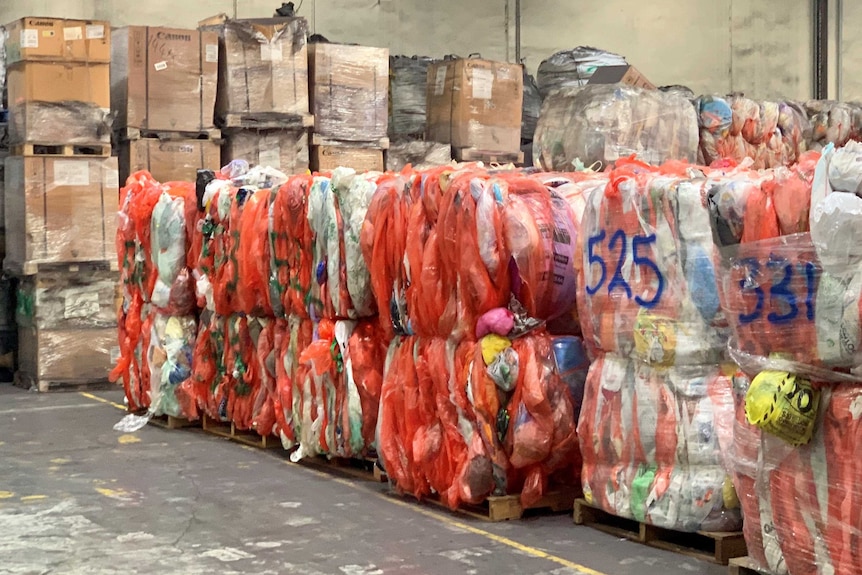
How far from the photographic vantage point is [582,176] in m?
6.28

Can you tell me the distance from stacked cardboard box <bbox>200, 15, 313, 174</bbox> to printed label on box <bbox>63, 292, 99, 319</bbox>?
1.75 m

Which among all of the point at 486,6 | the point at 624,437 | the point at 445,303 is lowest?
the point at 624,437

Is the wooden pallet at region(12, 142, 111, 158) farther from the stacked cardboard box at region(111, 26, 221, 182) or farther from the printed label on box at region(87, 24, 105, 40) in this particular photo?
the printed label on box at region(87, 24, 105, 40)

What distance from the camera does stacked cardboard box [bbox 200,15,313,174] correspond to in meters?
10.6

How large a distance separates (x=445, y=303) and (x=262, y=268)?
6.86 ft

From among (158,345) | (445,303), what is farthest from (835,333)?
(158,345)

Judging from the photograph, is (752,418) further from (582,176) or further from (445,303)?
(582,176)

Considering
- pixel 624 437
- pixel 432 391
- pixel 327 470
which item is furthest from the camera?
pixel 327 470

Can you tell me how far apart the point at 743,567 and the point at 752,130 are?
20.3 feet

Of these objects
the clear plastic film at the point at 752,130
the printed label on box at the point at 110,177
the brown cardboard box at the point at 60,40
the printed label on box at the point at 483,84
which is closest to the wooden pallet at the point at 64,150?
the printed label on box at the point at 110,177

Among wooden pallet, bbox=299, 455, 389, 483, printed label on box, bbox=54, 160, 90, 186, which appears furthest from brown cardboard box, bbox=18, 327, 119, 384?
wooden pallet, bbox=299, 455, 389, 483

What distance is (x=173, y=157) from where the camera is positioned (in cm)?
1066

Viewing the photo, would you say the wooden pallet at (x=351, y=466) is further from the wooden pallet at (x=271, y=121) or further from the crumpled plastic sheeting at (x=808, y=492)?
the wooden pallet at (x=271, y=121)

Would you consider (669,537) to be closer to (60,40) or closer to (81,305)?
(81,305)
